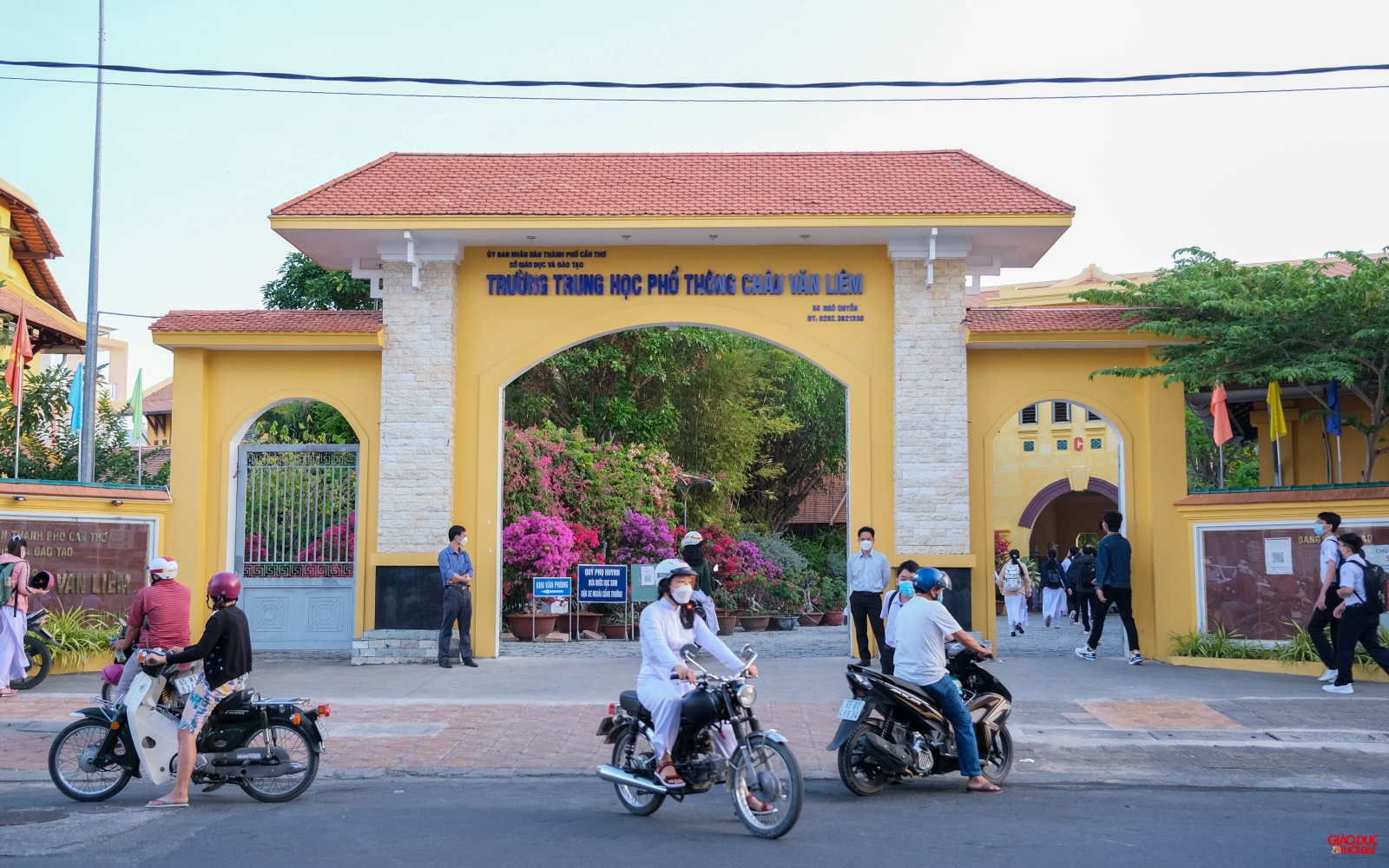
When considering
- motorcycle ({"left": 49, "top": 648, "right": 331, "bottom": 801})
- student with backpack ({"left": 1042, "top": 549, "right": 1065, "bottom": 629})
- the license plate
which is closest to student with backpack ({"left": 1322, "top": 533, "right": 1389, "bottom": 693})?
the license plate

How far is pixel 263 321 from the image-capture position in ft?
52.0

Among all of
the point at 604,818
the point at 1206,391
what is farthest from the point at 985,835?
the point at 1206,391

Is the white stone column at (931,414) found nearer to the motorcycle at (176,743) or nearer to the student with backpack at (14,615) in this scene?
the motorcycle at (176,743)

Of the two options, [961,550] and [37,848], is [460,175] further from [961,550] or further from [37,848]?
[37,848]

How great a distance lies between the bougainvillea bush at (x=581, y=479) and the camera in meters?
20.2

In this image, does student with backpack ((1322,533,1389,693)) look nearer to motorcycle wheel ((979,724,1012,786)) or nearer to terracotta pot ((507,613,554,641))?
motorcycle wheel ((979,724,1012,786))

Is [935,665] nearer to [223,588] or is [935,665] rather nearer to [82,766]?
[223,588]

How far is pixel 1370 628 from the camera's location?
12.4 meters

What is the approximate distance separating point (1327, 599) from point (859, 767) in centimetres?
699

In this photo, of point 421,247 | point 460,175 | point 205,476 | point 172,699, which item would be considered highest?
point 460,175

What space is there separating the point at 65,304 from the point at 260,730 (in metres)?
26.6

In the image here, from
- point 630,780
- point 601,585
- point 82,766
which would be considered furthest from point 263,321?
point 630,780

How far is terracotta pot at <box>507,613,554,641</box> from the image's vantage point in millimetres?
20000

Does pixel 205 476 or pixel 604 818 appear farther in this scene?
pixel 205 476
